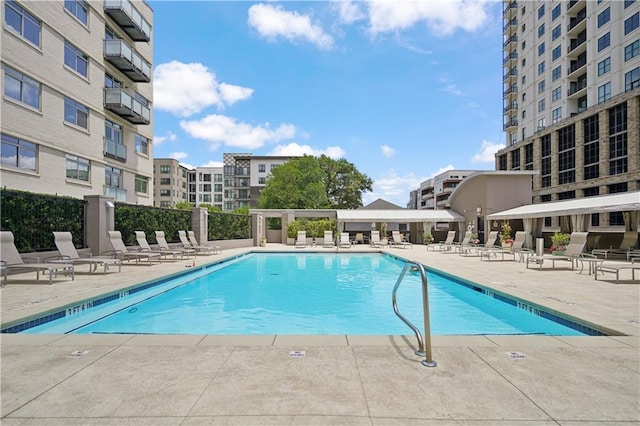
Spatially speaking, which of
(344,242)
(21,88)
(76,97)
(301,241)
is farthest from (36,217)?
(344,242)

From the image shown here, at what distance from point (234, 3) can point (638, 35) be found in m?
36.1

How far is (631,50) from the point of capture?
107 feet

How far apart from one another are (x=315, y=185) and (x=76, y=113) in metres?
30.4

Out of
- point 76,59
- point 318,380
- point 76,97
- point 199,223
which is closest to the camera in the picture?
point 318,380

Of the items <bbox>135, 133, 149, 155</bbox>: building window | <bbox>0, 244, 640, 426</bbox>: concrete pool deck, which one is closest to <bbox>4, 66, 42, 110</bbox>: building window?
<bbox>135, 133, 149, 155</bbox>: building window

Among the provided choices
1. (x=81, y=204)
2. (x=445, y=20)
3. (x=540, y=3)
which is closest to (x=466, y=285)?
(x=445, y=20)

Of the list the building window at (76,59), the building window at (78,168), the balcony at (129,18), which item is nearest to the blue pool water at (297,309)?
the building window at (78,168)

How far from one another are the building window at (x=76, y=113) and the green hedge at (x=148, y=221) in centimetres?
678

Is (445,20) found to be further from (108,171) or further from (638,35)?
(638,35)

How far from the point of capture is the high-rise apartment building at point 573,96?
3228 cm

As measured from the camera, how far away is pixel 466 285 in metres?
10.1

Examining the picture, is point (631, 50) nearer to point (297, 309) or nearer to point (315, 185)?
point (315, 185)

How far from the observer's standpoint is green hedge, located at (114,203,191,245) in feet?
51.4

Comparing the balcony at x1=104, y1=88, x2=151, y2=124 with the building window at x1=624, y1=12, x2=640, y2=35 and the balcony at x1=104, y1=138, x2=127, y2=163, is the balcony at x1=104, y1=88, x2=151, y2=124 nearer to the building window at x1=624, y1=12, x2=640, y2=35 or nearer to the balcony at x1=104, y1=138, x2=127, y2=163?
the balcony at x1=104, y1=138, x2=127, y2=163
